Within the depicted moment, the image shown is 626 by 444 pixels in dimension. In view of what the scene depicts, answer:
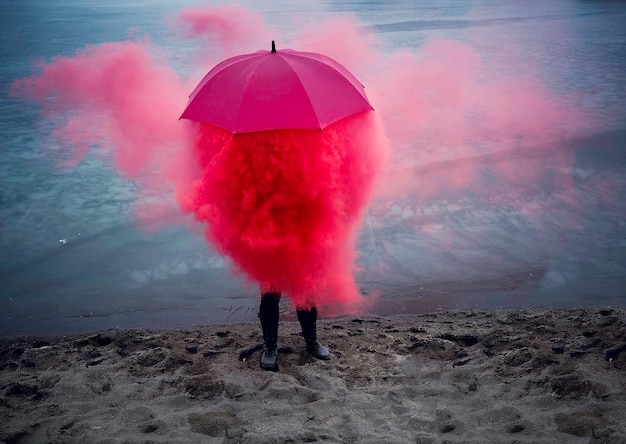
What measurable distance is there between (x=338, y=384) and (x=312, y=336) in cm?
43

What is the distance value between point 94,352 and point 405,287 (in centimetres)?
255

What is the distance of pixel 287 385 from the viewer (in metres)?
3.44

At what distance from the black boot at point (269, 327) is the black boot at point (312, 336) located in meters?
0.21

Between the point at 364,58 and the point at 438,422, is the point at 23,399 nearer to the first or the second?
the point at 438,422

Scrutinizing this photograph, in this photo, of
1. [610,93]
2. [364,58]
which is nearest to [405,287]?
[610,93]

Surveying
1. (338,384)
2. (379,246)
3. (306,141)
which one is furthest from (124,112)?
(338,384)

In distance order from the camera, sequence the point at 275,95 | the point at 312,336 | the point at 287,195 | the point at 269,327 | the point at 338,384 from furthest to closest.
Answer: the point at 312,336
the point at 269,327
the point at 338,384
the point at 287,195
the point at 275,95

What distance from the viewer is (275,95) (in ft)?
10.3

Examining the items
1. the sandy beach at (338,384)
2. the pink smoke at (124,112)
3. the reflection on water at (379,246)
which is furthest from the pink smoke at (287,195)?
the pink smoke at (124,112)

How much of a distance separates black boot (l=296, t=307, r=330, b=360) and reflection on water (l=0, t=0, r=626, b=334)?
856 mm

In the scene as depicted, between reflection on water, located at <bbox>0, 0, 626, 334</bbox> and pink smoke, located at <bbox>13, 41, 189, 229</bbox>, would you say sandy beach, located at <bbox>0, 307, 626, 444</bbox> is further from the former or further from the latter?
pink smoke, located at <bbox>13, 41, 189, 229</bbox>

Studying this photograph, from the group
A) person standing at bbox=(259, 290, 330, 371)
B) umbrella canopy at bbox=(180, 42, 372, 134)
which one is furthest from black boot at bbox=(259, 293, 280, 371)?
umbrella canopy at bbox=(180, 42, 372, 134)

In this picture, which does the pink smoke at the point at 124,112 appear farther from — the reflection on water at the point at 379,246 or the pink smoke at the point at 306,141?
the reflection on water at the point at 379,246

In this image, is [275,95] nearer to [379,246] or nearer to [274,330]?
[274,330]
